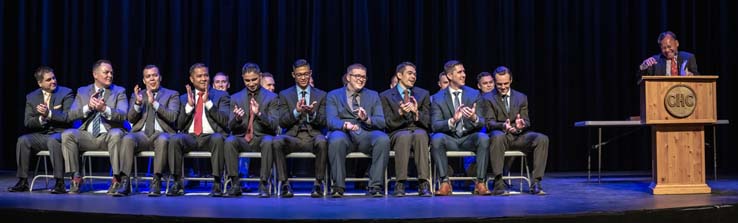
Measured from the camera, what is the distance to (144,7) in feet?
30.4

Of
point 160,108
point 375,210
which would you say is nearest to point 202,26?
point 160,108

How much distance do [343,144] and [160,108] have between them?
5.23 ft

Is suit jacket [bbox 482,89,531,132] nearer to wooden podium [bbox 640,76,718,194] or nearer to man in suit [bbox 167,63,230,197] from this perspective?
wooden podium [bbox 640,76,718,194]

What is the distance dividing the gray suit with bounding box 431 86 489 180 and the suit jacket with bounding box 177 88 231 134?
66.9 inches

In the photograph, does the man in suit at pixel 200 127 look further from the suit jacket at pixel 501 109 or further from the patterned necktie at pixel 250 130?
the suit jacket at pixel 501 109

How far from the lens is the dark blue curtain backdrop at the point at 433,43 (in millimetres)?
9078

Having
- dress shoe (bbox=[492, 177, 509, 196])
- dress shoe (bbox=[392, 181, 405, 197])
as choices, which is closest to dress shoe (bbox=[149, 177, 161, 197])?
dress shoe (bbox=[392, 181, 405, 197])

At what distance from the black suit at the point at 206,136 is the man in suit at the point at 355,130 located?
0.86 metres

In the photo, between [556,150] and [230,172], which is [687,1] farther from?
[230,172]

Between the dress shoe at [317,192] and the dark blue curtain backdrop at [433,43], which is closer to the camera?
the dress shoe at [317,192]

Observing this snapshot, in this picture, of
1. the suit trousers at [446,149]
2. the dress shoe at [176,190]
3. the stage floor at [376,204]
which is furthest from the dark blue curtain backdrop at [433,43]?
the dress shoe at [176,190]

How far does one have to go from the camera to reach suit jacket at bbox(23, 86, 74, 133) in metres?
6.70

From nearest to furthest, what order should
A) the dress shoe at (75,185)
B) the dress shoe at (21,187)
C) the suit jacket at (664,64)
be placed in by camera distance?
the dress shoe at (75,185), the dress shoe at (21,187), the suit jacket at (664,64)

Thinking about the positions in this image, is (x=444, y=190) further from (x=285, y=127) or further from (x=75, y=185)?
(x=75, y=185)
